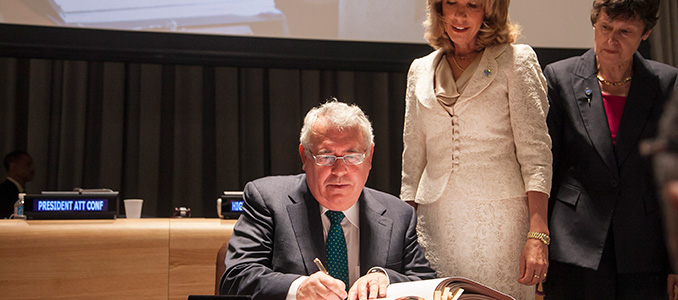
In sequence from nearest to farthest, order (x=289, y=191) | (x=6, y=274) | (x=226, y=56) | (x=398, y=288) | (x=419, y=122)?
(x=398, y=288)
(x=289, y=191)
(x=419, y=122)
(x=6, y=274)
(x=226, y=56)

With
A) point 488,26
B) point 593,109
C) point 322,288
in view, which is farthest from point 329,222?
point 593,109

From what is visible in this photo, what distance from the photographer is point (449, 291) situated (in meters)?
1.06

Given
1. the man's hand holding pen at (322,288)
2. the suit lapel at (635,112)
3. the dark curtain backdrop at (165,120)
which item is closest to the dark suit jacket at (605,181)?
the suit lapel at (635,112)

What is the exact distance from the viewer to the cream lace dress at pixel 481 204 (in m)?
1.58

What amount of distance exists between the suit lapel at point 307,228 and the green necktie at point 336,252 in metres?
0.02

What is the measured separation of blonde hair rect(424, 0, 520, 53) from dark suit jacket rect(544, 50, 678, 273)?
0.27 meters

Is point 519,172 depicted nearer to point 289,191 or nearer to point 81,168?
point 289,191

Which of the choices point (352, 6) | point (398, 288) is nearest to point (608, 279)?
point (398, 288)

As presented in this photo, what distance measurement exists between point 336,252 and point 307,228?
0.09m

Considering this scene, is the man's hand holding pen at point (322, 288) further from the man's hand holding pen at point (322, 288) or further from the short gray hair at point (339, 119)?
the short gray hair at point (339, 119)

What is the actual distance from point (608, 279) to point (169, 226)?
1322mm

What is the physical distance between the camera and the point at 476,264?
1.59m

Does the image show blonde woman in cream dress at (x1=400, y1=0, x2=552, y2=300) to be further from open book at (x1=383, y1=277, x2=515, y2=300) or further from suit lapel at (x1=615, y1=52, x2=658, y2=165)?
Result: open book at (x1=383, y1=277, x2=515, y2=300)

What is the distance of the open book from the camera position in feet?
3.44
